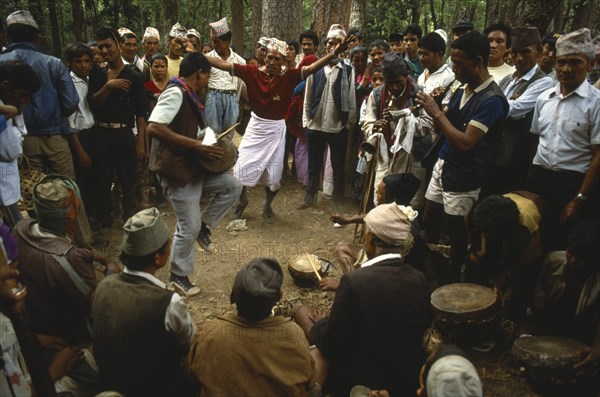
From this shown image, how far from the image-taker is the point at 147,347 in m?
2.48

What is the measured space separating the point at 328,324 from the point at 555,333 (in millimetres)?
2131

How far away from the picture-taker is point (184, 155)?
4020 mm

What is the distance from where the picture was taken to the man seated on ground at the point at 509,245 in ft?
11.3

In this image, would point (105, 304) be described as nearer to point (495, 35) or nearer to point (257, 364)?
point (257, 364)

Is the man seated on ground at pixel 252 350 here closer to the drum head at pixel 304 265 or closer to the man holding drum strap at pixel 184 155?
the man holding drum strap at pixel 184 155

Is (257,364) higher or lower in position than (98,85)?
lower

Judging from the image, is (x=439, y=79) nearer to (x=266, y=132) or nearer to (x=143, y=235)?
(x=266, y=132)

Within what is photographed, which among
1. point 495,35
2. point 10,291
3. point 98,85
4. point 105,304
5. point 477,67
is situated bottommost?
point 105,304

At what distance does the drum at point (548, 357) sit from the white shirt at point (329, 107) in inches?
156

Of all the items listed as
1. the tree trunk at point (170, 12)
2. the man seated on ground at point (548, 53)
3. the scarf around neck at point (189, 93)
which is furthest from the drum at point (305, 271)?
the tree trunk at point (170, 12)

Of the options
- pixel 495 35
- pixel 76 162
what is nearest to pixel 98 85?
pixel 76 162

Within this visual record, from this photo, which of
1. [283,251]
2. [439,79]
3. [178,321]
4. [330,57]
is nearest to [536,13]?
[439,79]

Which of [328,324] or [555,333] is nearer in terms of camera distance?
[328,324]

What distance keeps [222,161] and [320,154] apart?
8.50 ft
